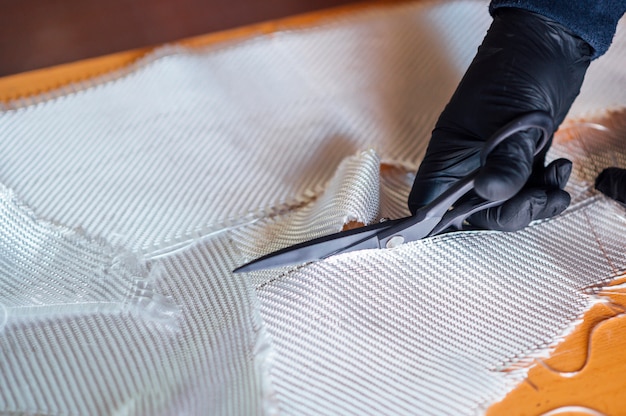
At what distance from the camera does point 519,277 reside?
68 centimetres

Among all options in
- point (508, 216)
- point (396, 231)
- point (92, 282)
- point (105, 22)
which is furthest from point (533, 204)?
point (105, 22)

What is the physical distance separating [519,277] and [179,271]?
0.39 m

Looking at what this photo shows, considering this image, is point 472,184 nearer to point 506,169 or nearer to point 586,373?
point 506,169

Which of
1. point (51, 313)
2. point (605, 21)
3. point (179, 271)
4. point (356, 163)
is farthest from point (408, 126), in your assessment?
point (51, 313)

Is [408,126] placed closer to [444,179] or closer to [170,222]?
[444,179]

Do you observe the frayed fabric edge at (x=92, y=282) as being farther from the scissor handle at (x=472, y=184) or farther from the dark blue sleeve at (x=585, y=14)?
the dark blue sleeve at (x=585, y=14)

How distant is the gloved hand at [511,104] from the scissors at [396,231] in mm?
31

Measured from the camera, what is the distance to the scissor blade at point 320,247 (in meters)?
0.63

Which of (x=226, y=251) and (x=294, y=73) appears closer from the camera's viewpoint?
(x=226, y=251)

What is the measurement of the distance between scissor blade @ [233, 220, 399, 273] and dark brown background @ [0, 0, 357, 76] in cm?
49

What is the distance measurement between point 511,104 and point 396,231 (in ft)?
0.63

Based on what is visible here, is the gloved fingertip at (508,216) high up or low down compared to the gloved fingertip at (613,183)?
up

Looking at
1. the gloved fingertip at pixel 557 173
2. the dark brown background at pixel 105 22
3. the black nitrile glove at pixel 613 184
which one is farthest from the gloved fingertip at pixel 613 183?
the dark brown background at pixel 105 22

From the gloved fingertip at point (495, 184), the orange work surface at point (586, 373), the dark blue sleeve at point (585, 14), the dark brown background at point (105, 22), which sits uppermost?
the dark brown background at point (105, 22)
